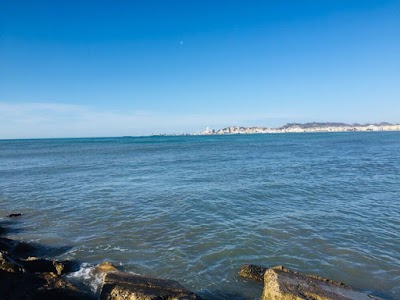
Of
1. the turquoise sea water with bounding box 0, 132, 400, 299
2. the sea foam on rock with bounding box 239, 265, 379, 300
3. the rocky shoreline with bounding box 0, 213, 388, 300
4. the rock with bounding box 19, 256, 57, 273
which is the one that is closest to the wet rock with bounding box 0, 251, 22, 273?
the rocky shoreline with bounding box 0, 213, 388, 300

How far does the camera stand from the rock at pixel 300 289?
7398mm

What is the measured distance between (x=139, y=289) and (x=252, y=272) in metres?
4.38

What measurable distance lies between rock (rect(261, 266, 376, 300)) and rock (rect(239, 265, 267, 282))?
1.83 metres

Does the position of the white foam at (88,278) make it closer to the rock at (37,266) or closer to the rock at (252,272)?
the rock at (37,266)

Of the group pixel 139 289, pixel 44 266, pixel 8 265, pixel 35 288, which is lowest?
pixel 44 266

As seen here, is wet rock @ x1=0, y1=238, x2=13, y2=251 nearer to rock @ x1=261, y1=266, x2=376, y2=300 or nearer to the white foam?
the white foam

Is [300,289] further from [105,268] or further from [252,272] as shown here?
[105,268]

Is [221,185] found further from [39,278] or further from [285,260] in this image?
[39,278]

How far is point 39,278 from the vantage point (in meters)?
8.96

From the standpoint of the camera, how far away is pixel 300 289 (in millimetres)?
7613

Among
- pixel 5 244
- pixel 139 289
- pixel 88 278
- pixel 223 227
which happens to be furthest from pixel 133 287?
pixel 5 244

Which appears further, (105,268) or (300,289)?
(105,268)

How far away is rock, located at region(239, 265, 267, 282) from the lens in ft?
33.4

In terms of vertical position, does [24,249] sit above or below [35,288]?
below
